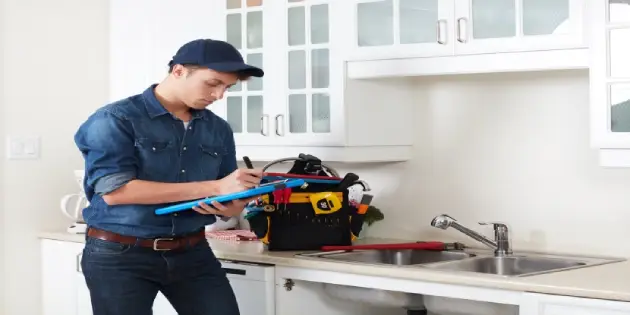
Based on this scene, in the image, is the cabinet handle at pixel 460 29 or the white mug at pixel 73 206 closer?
the cabinet handle at pixel 460 29

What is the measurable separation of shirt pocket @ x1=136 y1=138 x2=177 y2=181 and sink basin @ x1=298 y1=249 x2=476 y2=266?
0.68m

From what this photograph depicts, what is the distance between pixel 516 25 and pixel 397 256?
977 mm

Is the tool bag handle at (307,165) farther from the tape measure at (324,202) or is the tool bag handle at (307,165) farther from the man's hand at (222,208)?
the man's hand at (222,208)

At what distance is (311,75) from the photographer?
3795 millimetres

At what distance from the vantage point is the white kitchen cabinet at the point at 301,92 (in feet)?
12.2

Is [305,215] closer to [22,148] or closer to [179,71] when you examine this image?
[179,71]

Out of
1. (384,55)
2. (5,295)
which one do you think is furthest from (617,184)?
(5,295)

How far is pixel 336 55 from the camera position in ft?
12.2

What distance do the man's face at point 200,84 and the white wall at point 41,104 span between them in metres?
1.52

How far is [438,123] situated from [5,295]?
197 cm

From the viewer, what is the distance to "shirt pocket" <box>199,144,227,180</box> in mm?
3213

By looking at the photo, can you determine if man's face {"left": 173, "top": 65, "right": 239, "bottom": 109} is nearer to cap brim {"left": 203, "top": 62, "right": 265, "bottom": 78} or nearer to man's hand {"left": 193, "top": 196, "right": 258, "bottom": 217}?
cap brim {"left": 203, "top": 62, "right": 265, "bottom": 78}

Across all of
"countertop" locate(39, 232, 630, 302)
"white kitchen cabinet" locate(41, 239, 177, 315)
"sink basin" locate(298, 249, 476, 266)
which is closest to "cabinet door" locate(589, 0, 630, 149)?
"countertop" locate(39, 232, 630, 302)

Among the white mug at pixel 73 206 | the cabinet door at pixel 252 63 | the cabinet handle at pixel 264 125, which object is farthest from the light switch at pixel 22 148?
the cabinet handle at pixel 264 125
